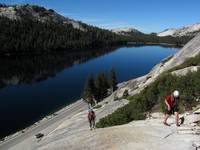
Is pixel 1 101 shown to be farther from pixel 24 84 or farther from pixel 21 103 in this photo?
pixel 24 84

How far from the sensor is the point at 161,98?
33.4m

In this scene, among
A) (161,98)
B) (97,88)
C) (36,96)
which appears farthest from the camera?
(36,96)

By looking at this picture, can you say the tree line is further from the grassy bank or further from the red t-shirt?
the red t-shirt

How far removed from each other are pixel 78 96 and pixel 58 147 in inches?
3802

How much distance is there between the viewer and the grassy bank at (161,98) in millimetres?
30266

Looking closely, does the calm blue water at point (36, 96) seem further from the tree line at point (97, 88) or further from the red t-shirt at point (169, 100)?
the red t-shirt at point (169, 100)

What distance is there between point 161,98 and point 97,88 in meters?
75.6

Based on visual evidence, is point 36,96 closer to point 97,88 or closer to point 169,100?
point 97,88

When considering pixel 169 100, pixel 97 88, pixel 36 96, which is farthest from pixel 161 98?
pixel 36 96

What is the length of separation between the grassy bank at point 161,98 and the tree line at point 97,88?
6297cm

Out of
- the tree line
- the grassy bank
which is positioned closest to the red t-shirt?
the grassy bank

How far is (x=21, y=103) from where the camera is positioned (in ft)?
353

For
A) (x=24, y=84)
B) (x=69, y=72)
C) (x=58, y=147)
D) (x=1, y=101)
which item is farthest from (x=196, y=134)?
(x=69, y=72)

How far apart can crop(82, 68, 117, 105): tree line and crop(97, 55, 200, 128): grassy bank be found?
62974 millimetres
